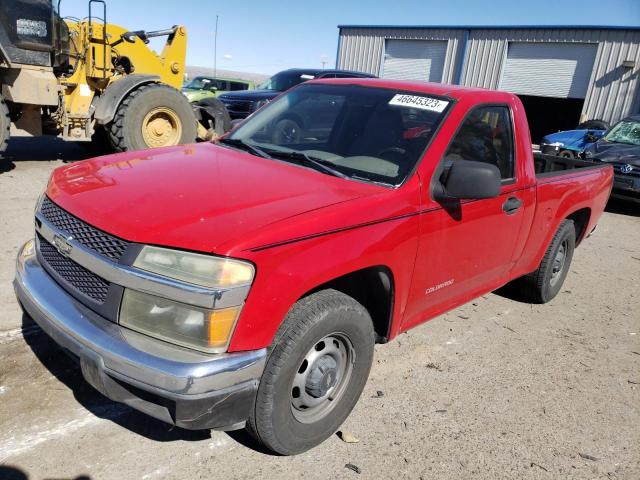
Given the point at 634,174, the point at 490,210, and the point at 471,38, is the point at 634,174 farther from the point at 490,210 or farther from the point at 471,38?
the point at 471,38

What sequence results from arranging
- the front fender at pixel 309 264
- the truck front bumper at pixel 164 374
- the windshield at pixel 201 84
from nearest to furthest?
the truck front bumper at pixel 164 374 → the front fender at pixel 309 264 → the windshield at pixel 201 84

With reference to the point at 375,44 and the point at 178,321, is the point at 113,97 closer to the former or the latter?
the point at 178,321

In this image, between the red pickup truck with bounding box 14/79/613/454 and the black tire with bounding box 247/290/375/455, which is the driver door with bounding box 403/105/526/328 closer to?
the red pickup truck with bounding box 14/79/613/454

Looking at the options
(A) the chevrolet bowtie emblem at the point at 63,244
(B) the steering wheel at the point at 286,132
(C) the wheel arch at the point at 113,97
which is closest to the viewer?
(A) the chevrolet bowtie emblem at the point at 63,244

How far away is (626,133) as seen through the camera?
1074 cm

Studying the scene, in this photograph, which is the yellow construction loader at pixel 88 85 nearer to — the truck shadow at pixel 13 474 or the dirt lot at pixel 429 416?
the dirt lot at pixel 429 416

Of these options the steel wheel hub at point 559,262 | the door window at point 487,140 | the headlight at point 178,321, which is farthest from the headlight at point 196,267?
the steel wheel hub at point 559,262

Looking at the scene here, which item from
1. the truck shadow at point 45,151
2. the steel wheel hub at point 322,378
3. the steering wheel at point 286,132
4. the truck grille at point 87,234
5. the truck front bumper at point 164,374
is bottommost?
the truck shadow at point 45,151

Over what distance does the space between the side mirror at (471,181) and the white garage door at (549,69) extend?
69.4ft

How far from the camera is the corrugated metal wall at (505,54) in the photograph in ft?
65.3

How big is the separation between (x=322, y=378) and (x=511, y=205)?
1.84 metres

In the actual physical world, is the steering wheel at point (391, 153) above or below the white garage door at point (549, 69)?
below

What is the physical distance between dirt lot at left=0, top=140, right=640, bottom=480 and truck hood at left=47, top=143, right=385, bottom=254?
1.09 m

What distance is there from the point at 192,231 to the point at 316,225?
54 cm
